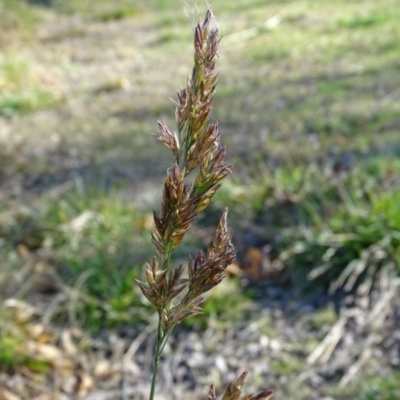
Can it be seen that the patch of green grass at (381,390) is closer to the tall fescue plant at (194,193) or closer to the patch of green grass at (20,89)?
the tall fescue plant at (194,193)

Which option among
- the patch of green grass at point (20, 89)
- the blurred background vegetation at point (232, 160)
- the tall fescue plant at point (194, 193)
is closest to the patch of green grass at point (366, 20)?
the blurred background vegetation at point (232, 160)

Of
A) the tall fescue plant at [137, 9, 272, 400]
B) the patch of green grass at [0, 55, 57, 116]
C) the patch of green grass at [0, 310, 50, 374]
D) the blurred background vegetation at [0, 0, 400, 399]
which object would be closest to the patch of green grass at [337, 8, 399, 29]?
the blurred background vegetation at [0, 0, 400, 399]

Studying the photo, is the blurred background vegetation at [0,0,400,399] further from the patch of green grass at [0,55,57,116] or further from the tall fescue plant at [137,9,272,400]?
the tall fescue plant at [137,9,272,400]

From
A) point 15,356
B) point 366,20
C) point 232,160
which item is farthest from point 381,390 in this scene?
point 366,20

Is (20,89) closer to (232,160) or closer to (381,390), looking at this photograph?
(232,160)

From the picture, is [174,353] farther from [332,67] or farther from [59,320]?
[332,67]
